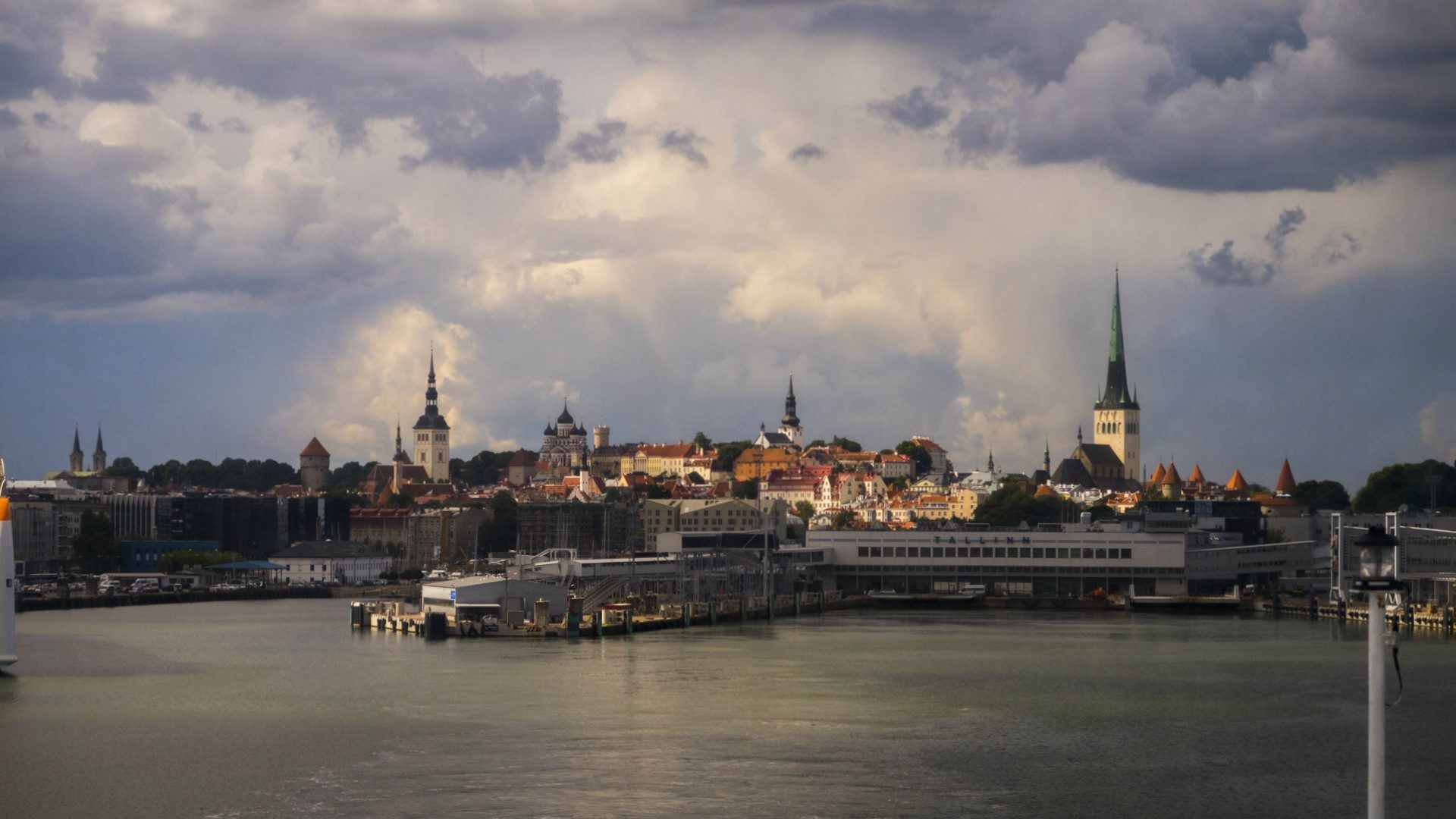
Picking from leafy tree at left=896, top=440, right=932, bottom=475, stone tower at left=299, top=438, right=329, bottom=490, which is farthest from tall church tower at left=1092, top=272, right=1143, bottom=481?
stone tower at left=299, top=438, right=329, bottom=490

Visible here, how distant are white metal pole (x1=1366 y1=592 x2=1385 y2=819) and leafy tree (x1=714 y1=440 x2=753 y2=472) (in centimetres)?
17620

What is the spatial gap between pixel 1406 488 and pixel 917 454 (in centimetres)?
7829

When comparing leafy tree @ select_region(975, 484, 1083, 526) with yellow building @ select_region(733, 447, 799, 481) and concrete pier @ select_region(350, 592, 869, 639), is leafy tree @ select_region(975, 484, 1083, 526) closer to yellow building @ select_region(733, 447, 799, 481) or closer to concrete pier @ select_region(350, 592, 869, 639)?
yellow building @ select_region(733, 447, 799, 481)

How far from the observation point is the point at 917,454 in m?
188

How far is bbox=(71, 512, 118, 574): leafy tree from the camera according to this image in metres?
108

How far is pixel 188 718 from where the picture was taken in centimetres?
3359

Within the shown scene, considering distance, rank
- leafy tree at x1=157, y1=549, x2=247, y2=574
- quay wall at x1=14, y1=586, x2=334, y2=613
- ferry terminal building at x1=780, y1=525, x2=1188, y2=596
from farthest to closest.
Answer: leafy tree at x1=157, y1=549, x2=247, y2=574, ferry terminal building at x1=780, y1=525, x2=1188, y2=596, quay wall at x1=14, y1=586, x2=334, y2=613

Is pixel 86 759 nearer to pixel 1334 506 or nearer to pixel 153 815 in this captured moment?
pixel 153 815

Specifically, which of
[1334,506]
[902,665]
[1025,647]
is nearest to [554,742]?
[902,665]

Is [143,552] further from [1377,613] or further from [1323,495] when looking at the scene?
[1377,613]

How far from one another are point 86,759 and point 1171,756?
57.4ft

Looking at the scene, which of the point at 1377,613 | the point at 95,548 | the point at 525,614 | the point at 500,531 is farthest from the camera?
the point at 500,531

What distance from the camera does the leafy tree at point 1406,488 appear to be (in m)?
110

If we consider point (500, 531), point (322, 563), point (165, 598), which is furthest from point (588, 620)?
point (500, 531)
